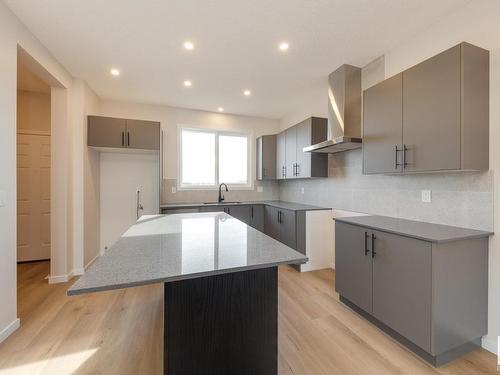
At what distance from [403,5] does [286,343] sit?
2879 mm

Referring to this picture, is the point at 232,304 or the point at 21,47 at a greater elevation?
the point at 21,47

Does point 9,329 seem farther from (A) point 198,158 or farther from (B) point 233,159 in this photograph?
(B) point 233,159

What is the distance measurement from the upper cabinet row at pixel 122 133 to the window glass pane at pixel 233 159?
54.8 inches

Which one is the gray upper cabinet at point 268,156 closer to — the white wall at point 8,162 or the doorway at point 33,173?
the white wall at point 8,162

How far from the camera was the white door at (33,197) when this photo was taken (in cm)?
360

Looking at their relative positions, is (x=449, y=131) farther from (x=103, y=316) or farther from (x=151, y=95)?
(x=151, y=95)

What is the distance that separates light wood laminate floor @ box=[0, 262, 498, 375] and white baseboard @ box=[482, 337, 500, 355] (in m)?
0.05

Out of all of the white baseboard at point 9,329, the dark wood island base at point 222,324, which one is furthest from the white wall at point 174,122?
the dark wood island base at point 222,324

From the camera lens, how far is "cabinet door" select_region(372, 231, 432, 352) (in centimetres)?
158

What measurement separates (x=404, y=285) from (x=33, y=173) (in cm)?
514

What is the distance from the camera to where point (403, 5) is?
6.01ft

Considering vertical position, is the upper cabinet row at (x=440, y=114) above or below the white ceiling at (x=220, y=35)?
below

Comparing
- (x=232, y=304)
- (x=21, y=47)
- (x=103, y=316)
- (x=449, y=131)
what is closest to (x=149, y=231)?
(x=232, y=304)

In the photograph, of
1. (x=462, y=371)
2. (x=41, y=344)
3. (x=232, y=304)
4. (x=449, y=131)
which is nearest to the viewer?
(x=232, y=304)
